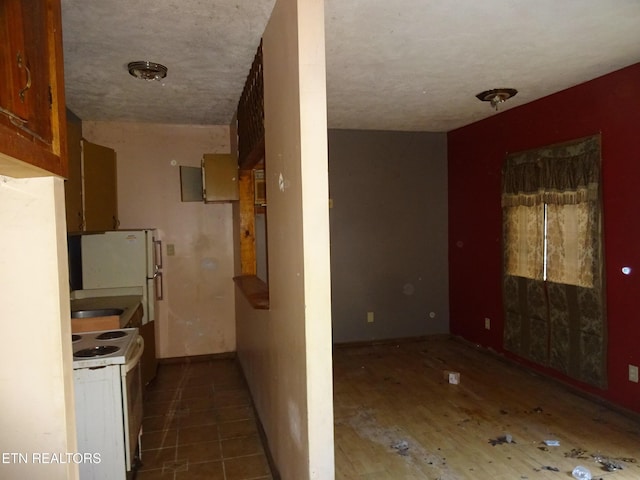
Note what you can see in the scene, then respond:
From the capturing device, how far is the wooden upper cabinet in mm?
882

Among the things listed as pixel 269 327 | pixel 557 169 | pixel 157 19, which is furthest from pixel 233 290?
pixel 557 169

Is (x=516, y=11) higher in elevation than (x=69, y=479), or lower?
higher

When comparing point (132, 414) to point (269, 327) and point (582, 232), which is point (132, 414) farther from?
point (582, 232)

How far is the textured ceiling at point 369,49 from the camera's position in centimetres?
218

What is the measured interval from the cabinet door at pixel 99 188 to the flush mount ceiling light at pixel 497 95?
11.1 feet

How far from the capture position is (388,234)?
5.30m

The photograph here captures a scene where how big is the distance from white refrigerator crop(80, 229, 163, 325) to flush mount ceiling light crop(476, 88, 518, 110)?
3.36m

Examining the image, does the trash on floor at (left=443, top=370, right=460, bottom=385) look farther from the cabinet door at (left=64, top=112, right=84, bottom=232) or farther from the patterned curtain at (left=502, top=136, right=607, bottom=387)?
the cabinet door at (left=64, top=112, right=84, bottom=232)

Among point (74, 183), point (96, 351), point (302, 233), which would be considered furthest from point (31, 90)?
point (74, 183)

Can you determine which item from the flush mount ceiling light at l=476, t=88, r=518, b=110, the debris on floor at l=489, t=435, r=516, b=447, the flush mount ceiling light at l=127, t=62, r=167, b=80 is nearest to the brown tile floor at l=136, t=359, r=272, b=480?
the debris on floor at l=489, t=435, r=516, b=447

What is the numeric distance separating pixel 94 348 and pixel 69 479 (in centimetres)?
124

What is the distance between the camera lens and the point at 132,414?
2.41 meters

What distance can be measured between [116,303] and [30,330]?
255 cm

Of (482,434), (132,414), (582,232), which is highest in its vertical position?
(582,232)
